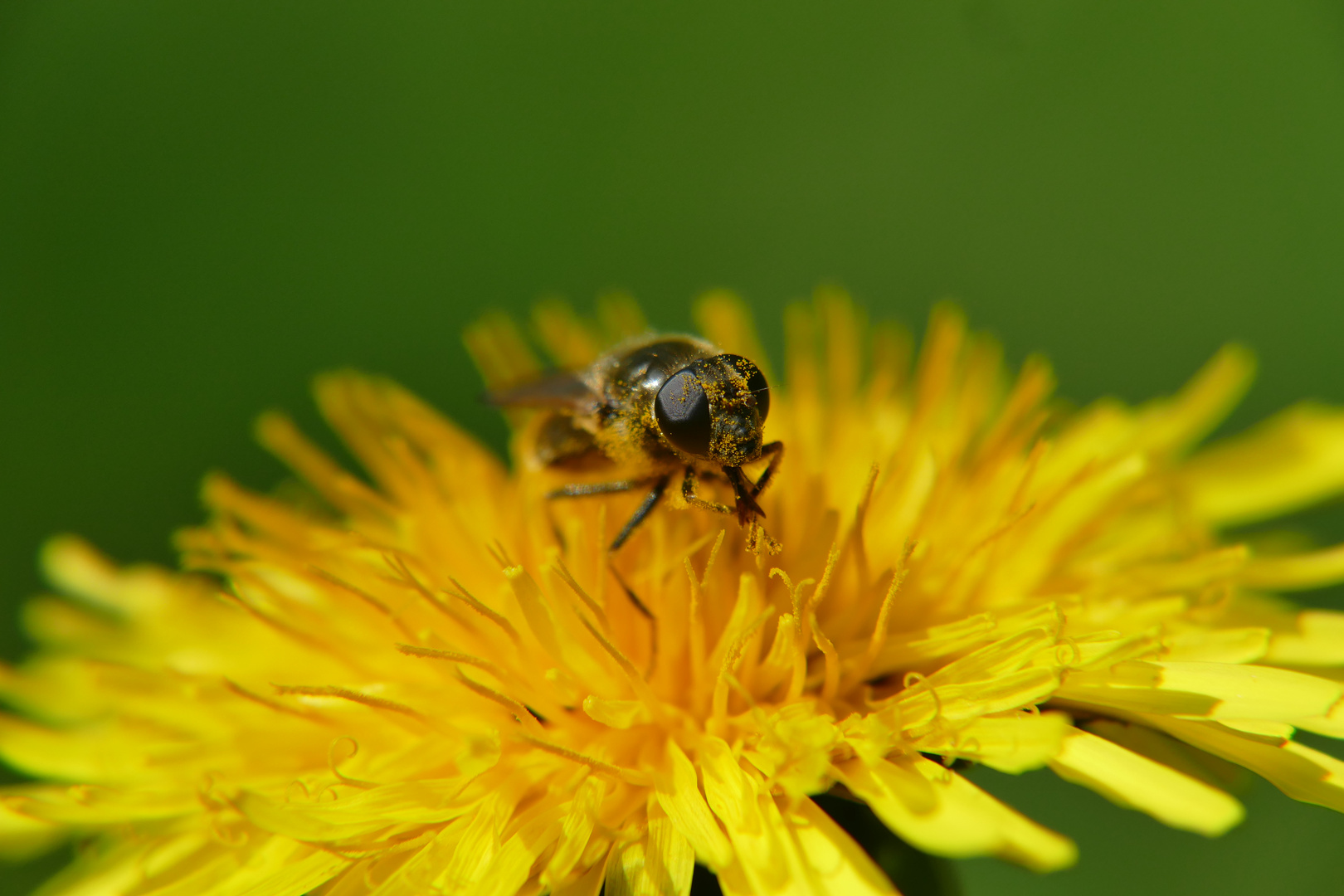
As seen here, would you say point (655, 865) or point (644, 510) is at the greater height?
point (644, 510)

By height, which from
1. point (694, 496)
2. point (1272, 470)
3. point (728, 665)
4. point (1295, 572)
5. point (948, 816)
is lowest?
A: point (948, 816)

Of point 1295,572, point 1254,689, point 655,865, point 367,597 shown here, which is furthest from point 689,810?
point 1295,572

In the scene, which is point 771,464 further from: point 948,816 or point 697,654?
point 948,816

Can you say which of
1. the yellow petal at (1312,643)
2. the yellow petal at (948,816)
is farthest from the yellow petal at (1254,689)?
the yellow petal at (948,816)

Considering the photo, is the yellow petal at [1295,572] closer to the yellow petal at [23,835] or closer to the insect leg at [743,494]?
the insect leg at [743,494]

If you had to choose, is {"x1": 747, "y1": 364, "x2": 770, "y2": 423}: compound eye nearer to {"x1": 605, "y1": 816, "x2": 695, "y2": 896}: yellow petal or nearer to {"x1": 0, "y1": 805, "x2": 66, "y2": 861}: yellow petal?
{"x1": 605, "y1": 816, "x2": 695, "y2": 896}: yellow petal

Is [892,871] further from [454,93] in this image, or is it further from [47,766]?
[454,93]
